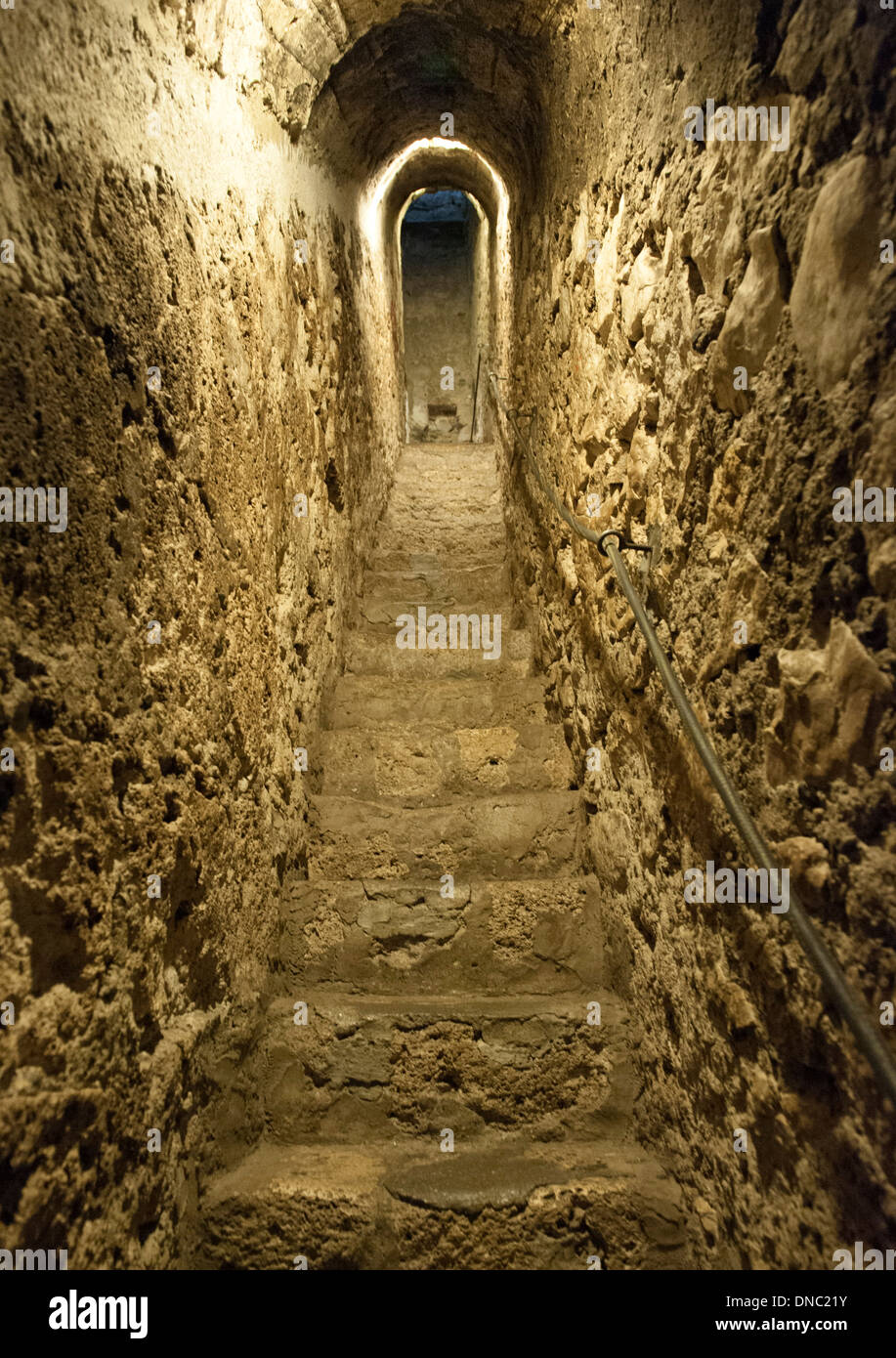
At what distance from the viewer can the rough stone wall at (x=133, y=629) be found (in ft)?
3.00

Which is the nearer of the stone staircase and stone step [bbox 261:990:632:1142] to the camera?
the stone staircase

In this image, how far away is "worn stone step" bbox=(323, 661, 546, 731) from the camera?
255 centimetres

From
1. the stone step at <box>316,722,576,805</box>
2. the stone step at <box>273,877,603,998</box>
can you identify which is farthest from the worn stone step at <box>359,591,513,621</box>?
the stone step at <box>273,877,603,998</box>

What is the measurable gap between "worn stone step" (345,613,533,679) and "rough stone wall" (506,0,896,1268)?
1020mm

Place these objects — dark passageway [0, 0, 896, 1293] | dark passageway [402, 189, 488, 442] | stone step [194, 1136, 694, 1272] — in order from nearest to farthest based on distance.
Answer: dark passageway [0, 0, 896, 1293], stone step [194, 1136, 694, 1272], dark passageway [402, 189, 488, 442]

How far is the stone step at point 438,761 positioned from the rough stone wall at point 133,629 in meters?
0.41

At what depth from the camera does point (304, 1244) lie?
1364 millimetres

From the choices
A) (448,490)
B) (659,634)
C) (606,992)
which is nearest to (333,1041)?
(606,992)

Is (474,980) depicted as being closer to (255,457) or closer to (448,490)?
(255,457)

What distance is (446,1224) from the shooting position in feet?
4.51

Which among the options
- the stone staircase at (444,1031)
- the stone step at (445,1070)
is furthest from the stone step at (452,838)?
the stone step at (445,1070)

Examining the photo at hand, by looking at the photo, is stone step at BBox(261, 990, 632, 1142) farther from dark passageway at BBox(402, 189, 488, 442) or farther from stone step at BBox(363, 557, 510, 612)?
dark passageway at BBox(402, 189, 488, 442)

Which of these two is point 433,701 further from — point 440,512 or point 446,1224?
point 440,512

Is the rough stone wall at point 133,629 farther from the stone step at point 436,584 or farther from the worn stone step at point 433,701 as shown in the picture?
the stone step at point 436,584
